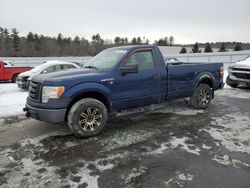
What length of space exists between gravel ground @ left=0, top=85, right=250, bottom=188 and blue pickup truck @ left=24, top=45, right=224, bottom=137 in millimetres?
485

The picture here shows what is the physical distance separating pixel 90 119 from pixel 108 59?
5.34ft

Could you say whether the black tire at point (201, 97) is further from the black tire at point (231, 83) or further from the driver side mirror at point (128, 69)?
the black tire at point (231, 83)

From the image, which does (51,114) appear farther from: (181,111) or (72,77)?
(181,111)

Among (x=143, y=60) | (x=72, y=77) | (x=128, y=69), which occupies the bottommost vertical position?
(x=72, y=77)


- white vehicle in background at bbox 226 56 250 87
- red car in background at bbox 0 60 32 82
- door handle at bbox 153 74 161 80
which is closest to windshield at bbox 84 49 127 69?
door handle at bbox 153 74 161 80

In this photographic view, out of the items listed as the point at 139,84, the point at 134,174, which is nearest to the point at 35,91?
the point at 139,84

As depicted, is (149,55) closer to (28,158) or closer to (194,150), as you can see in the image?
(194,150)

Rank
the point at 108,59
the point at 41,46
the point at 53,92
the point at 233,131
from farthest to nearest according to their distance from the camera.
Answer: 1. the point at 41,46
2. the point at 108,59
3. the point at 233,131
4. the point at 53,92

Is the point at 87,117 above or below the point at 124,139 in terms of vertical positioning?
above

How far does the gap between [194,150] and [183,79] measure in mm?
2818

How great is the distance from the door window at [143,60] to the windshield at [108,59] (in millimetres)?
262

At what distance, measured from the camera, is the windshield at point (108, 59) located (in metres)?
5.72

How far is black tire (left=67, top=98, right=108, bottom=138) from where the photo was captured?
16.2 feet

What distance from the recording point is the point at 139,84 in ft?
19.1
